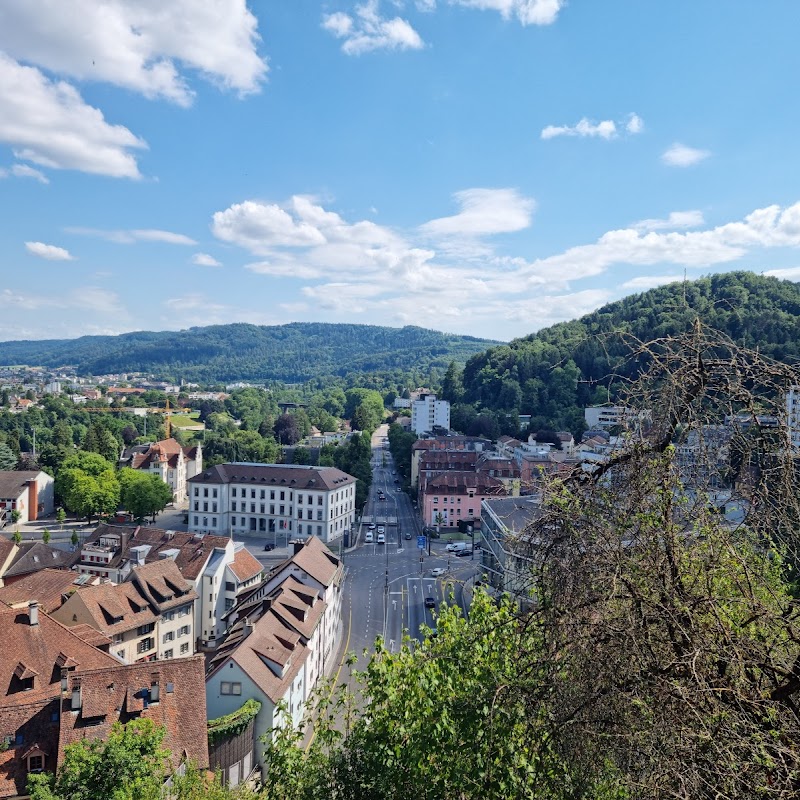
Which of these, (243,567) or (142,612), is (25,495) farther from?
(142,612)

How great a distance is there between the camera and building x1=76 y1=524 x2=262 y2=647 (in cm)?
3312

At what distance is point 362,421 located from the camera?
10506 cm

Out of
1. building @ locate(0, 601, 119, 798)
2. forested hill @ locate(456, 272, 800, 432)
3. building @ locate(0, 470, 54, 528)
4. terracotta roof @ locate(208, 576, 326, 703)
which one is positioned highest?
forested hill @ locate(456, 272, 800, 432)

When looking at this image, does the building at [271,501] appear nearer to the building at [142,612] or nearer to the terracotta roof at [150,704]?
the building at [142,612]

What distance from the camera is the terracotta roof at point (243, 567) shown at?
114 ft

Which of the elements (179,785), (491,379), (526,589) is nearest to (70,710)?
(179,785)

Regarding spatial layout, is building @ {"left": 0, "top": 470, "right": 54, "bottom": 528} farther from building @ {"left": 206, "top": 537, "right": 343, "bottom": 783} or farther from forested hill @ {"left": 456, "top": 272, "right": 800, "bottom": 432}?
forested hill @ {"left": 456, "top": 272, "right": 800, "bottom": 432}

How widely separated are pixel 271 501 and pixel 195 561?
22479 mm

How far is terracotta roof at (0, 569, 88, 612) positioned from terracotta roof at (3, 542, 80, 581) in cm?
569

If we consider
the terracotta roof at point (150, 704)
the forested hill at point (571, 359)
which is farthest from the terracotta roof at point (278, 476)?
the forested hill at point (571, 359)

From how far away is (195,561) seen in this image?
33.6 metres

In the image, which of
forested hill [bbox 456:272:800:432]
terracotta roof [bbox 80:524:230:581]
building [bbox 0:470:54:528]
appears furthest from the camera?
forested hill [bbox 456:272:800:432]

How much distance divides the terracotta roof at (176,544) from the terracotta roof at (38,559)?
1.67 metres

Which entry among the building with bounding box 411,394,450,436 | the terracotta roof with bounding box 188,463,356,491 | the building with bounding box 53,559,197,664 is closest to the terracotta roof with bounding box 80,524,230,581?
the building with bounding box 53,559,197,664
